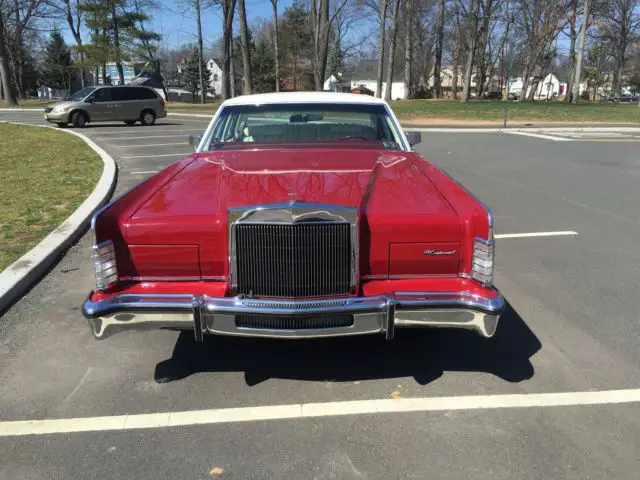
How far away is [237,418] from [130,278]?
3.17 feet

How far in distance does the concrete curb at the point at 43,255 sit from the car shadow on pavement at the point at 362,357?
164cm

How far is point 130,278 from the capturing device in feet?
9.70

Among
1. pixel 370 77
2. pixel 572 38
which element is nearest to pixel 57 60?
pixel 370 77

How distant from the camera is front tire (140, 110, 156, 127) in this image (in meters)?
23.2

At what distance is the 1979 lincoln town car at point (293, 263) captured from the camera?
9.08 ft

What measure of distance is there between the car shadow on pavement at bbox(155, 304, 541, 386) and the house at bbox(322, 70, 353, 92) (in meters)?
58.3

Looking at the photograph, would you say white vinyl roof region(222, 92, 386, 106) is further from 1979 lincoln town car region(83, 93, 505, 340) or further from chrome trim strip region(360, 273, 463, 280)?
chrome trim strip region(360, 273, 463, 280)

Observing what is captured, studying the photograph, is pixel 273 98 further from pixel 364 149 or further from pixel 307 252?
pixel 307 252

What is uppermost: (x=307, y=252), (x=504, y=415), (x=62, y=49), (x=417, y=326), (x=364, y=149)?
(x=62, y=49)

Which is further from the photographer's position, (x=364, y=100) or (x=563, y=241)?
(x=563, y=241)

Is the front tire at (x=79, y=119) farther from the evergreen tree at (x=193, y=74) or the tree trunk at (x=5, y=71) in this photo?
the evergreen tree at (x=193, y=74)

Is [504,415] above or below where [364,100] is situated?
below

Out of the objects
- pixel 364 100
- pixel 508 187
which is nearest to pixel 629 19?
pixel 508 187

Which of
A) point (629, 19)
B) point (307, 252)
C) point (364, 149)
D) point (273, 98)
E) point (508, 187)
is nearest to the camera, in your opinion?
point (307, 252)
